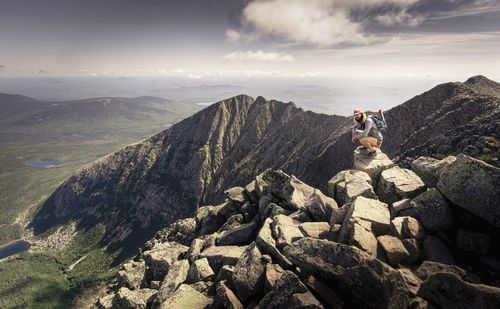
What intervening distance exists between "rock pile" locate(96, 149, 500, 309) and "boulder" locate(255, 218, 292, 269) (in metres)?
0.08

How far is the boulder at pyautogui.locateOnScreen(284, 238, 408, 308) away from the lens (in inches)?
616

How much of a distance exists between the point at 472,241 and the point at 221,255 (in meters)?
20.6

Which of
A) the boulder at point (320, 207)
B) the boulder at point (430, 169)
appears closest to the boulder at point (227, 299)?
the boulder at point (320, 207)

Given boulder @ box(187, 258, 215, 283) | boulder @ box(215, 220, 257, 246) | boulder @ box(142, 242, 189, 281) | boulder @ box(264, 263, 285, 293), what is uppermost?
boulder @ box(264, 263, 285, 293)

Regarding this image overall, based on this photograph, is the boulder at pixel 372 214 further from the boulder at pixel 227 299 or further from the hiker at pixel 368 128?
the hiker at pixel 368 128

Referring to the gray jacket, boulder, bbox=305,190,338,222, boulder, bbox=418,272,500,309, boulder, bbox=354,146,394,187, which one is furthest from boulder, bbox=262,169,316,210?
boulder, bbox=418,272,500,309

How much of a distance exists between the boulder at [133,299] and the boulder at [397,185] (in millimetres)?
25535

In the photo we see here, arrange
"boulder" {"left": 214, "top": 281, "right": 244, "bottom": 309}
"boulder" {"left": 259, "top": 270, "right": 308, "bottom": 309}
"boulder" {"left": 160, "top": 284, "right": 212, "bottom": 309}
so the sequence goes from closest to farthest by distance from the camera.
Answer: "boulder" {"left": 259, "top": 270, "right": 308, "bottom": 309} → "boulder" {"left": 214, "top": 281, "right": 244, "bottom": 309} → "boulder" {"left": 160, "top": 284, "right": 212, "bottom": 309}

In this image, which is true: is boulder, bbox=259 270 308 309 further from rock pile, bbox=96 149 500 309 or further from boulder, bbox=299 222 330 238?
boulder, bbox=299 222 330 238

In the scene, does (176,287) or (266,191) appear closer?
(176,287)

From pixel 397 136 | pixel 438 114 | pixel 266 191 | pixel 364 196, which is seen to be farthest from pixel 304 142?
pixel 364 196

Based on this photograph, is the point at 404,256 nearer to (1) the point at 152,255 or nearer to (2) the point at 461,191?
(2) the point at 461,191

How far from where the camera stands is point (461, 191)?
19406mm

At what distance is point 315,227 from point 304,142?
6917 inches
